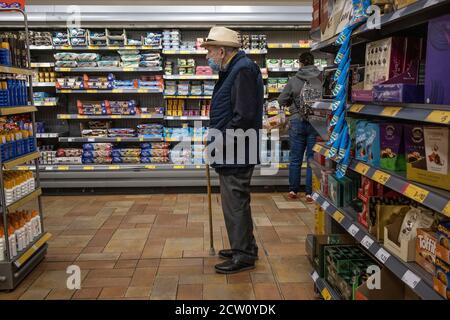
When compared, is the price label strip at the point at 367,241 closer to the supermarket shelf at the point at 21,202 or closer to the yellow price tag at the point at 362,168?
the yellow price tag at the point at 362,168

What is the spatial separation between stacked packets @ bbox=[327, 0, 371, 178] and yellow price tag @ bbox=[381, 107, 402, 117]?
1.33 feet

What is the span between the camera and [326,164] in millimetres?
3328

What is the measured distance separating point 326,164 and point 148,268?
174cm

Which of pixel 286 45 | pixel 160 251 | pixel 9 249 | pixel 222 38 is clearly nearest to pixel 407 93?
pixel 222 38

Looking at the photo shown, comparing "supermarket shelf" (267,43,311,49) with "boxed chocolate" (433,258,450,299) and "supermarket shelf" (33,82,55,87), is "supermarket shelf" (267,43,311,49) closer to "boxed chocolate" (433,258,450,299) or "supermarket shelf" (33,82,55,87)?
"supermarket shelf" (33,82,55,87)

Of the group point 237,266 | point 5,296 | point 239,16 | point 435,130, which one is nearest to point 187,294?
point 237,266

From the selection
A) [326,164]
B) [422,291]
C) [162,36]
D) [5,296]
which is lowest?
[5,296]

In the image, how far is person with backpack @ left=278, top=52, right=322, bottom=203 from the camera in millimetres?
5605

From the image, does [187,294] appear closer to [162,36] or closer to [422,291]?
[422,291]

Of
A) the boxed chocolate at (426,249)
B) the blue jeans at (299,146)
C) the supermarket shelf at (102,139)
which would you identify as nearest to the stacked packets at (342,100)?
the boxed chocolate at (426,249)

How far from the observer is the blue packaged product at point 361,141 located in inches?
97.5

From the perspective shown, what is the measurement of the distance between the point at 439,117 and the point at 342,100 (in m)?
0.89

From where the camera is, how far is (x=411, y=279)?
187 centimetres

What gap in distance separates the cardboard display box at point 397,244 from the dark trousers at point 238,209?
4.74ft
